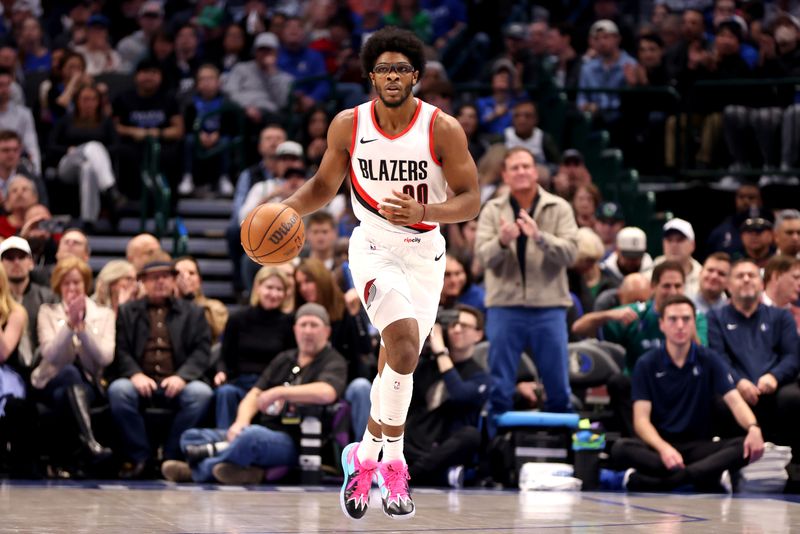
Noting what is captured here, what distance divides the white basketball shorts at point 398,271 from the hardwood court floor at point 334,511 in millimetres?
1239

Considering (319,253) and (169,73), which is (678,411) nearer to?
(319,253)

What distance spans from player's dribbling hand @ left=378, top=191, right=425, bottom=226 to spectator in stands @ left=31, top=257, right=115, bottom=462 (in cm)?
446

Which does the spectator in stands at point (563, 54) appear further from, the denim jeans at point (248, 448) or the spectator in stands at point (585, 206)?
the denim jeans at point (248, 448)

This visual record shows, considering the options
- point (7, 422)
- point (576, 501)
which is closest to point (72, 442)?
point (7, 422)

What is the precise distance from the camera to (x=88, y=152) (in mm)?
15562

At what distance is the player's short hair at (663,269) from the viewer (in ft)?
39.4

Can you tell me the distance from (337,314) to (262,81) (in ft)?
20.6

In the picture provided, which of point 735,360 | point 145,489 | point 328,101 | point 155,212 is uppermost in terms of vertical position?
point 328,101

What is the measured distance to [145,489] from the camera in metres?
10.4

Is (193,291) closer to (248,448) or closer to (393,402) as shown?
(248,448)

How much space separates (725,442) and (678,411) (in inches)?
17.0

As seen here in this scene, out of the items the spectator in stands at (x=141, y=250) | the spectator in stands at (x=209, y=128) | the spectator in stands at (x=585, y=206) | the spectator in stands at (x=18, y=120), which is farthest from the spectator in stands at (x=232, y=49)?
the spectator in stands at (x=585, y=206)

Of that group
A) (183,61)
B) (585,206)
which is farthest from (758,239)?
(183,61)

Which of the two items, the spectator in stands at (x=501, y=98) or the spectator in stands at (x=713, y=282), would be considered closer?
the spectator in stands at (x=713, y=282)
